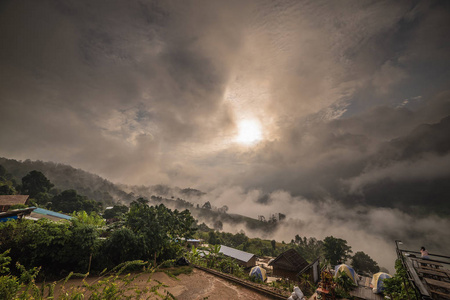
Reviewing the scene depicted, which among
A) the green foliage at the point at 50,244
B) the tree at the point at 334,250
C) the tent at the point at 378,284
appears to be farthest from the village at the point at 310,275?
the tree at the point at 334,250

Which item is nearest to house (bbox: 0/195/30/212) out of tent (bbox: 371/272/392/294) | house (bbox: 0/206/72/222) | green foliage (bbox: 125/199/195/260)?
house (bbox: 0/206/72/222)

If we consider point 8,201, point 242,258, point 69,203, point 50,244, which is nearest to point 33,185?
point 69,203

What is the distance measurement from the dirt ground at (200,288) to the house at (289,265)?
75.2 feet

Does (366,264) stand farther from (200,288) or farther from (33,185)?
(33,185)

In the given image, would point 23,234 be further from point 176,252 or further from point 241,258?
point 241,258

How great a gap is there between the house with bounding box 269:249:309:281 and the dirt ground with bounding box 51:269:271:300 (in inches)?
902

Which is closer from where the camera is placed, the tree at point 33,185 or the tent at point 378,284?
the tent at point 378,284

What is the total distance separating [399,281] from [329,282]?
113 inches

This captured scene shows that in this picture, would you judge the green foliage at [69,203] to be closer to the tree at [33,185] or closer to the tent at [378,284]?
the tree at [33,185]

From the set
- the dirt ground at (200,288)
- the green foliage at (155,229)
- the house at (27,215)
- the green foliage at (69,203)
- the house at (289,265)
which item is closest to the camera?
the dirt ground at (200,288)

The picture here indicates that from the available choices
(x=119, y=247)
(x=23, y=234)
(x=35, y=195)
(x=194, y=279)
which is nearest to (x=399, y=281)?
(x=194, y=279)

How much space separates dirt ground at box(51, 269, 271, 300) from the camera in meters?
7.18

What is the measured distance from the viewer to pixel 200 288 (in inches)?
309

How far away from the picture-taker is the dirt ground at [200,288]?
718 cm
